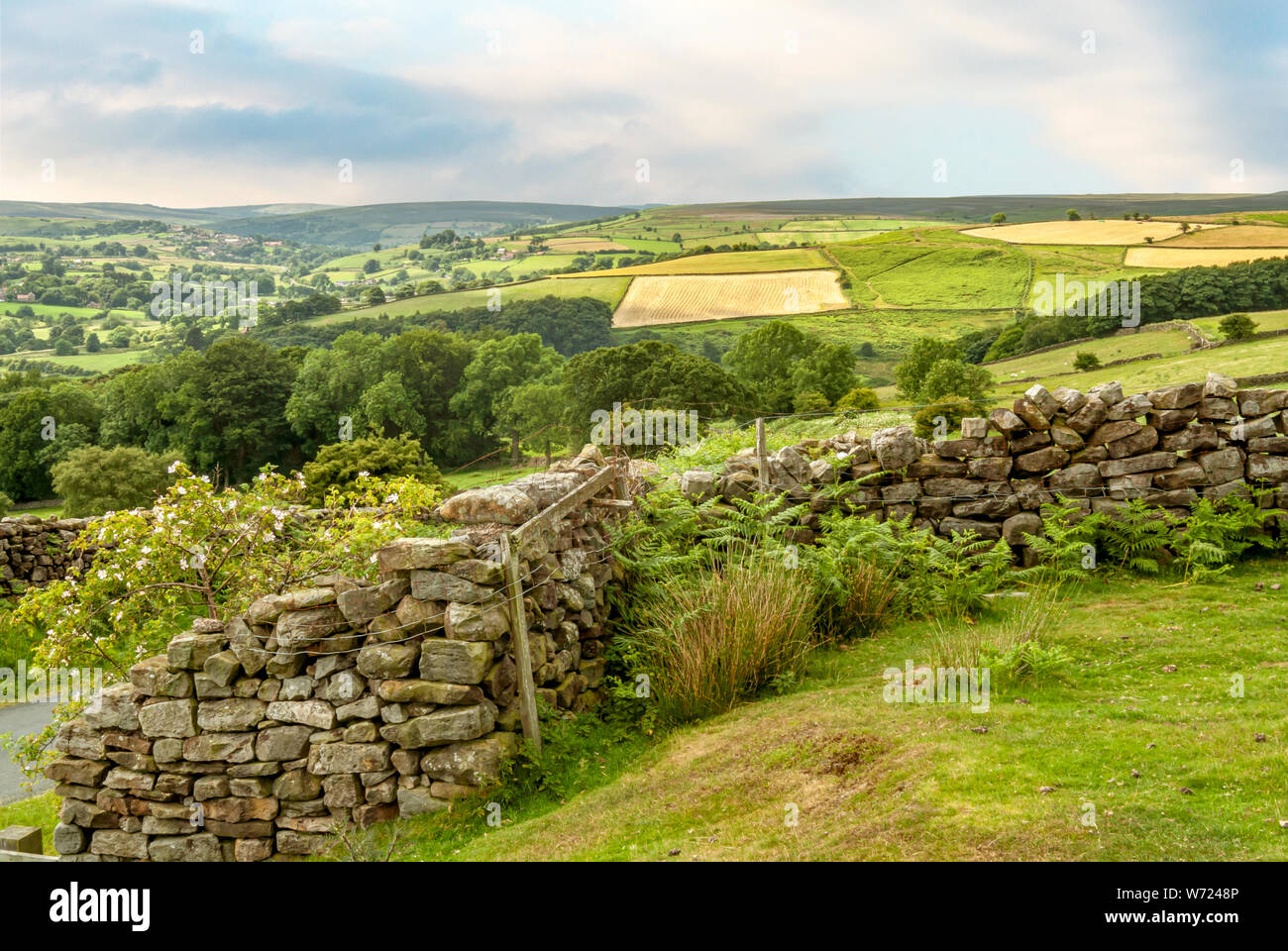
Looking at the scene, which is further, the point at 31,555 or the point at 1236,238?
the point at 1236,238

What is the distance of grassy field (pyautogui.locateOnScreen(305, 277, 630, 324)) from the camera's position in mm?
98375

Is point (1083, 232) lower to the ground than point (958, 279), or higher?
higher

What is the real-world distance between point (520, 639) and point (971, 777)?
3.24m

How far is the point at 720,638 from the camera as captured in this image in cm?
809

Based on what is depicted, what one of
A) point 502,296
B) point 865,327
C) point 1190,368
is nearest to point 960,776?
point 1190,368

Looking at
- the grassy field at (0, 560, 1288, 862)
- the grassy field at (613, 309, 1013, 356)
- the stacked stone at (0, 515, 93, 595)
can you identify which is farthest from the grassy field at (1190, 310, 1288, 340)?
the stacked stone at (0, 515, 93, 595)

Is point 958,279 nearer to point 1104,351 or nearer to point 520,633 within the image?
point 1104,351

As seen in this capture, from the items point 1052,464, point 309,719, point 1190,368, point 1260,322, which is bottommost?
point 309,719

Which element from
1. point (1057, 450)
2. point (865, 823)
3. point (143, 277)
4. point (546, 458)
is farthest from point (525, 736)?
point (143, 277)

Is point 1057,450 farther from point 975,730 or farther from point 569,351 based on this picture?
point 569,351

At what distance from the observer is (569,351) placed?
92.9 meters

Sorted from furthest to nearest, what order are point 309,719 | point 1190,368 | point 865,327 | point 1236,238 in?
point 865,327 < point 1236,238 < point 1190,368 < point 309,719

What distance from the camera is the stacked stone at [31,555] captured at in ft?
56.7
